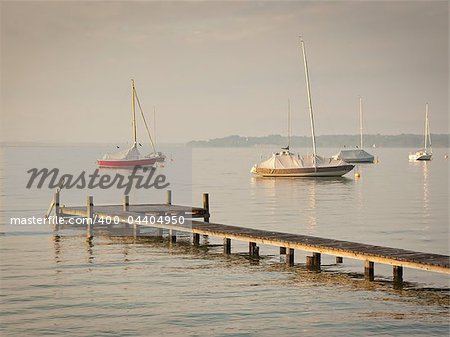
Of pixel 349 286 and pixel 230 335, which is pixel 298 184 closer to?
pixel 349 286

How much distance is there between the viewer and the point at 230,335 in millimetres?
18016

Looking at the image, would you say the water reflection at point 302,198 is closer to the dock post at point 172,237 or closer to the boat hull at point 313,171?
the boat hull at point 313,171

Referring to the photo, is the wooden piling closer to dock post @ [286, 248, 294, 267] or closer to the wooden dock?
the wooden dock

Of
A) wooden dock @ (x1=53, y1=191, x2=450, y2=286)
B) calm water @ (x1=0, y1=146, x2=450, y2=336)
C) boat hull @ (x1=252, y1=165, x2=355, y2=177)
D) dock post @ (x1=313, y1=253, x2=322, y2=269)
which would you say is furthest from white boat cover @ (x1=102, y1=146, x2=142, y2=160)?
dock post @ (x1=313, y1=253, x2=322, y2=269)

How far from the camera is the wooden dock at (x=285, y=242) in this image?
2222cm

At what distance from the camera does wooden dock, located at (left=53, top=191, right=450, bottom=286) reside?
875 inches

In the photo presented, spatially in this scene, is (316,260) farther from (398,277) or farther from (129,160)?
(129,160)

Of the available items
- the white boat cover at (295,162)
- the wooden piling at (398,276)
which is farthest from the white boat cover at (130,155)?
the wooden piling at (398,276)

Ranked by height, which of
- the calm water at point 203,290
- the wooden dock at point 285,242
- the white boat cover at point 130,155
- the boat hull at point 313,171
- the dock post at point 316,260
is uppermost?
the white boat cover at point 130,155

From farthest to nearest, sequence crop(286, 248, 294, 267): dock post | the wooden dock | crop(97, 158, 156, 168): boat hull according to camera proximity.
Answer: crop(97, 158, 156, 168): boat hull
crop(286, 248, 294, 267): dock post
the wooden dock

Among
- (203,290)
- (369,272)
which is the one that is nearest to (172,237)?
(203,290)

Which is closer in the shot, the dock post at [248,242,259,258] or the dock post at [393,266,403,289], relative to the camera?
A: the dock post at [393,266,403,289]

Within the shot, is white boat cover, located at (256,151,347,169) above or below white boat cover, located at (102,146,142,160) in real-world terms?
below

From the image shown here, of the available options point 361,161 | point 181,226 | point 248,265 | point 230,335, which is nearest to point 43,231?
point 181,226
